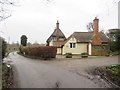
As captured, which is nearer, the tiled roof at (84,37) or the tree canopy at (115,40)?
the tree canopy at (115,40)

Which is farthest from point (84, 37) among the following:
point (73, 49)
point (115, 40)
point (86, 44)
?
point (115, 40)

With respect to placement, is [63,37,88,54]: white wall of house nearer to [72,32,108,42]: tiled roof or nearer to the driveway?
[72,32,108,42]: tiled roof

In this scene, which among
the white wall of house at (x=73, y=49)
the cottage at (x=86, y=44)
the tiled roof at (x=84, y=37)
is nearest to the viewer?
the cottage at (x=86, y=44)

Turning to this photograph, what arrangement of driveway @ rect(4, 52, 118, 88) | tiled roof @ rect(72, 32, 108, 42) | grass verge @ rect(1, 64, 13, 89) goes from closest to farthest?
grass verge @ rect(1, 64, 13, 89)
driveway @ rect(4, 52, 118, 88)
tiled roof @ rect(72, 32, 108, 42)

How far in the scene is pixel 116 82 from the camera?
6.97m

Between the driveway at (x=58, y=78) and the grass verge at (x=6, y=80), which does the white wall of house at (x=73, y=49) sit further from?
the grass verge at (x=6, y=80)

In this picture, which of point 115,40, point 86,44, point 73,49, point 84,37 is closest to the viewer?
point 115,40

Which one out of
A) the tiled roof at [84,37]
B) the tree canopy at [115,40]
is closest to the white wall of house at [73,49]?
the tiled roof at [84,37]

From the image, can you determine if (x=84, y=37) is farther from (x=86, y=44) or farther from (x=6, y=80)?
(x=6, y=80)

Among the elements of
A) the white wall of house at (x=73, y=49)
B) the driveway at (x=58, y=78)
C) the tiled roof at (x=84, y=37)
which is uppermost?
the tiled roof at (x=84, y=37)

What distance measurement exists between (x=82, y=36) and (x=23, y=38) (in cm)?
3470

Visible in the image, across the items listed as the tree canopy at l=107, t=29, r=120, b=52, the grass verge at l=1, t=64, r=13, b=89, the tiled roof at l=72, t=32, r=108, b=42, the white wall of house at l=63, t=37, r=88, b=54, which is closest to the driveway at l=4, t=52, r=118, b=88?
the grass verge at l=1, t=64, r=13, b=89

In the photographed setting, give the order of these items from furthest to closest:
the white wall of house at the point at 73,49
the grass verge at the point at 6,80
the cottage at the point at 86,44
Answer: the white wall of house at the point at 73,49, the cottage at the point at 86,44, the grass verge at the point at 6,80

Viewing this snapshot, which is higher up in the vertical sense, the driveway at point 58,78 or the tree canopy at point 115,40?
the tree canopy at point 115,40
